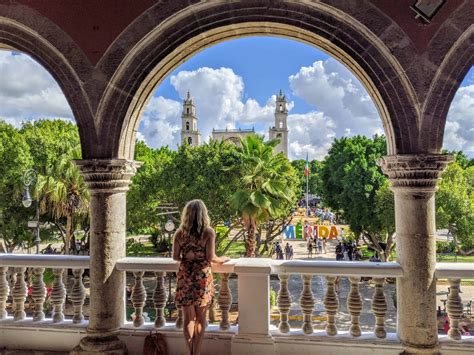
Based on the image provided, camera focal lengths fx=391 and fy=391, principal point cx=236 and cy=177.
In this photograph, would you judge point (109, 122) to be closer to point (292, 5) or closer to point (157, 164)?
point (292, 5)

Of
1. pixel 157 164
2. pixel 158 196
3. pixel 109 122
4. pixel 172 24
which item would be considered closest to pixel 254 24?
pixel 172 24

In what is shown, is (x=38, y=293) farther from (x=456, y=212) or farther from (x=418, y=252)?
(x=456, y=212)

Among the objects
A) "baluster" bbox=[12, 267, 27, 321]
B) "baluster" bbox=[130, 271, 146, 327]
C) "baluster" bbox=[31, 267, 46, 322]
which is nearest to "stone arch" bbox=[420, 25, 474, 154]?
"baluster" bbox=[130, 271, 146, 327]

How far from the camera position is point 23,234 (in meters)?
17.4

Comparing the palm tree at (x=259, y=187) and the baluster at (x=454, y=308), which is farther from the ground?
the palm tree at (x=259, y=187)

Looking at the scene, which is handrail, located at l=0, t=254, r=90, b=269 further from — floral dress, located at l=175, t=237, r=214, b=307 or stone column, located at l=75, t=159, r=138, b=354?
floral dress, located at l=175, t=237, r=214, b=307

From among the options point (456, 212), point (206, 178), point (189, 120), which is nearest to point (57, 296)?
point (206, 178)

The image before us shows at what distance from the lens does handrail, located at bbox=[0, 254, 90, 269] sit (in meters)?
3.96

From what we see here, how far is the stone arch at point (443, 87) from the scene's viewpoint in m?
3.55

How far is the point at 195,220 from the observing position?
3322 millimetres

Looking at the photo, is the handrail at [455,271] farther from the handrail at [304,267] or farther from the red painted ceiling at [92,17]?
the red painted ceiling at [92,17]

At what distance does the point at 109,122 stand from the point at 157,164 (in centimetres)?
1802

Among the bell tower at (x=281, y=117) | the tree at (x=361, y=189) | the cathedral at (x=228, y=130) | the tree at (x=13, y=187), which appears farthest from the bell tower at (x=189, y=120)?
the tree at (x=13, y=187)

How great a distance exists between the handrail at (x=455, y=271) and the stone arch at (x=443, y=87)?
1043mm
